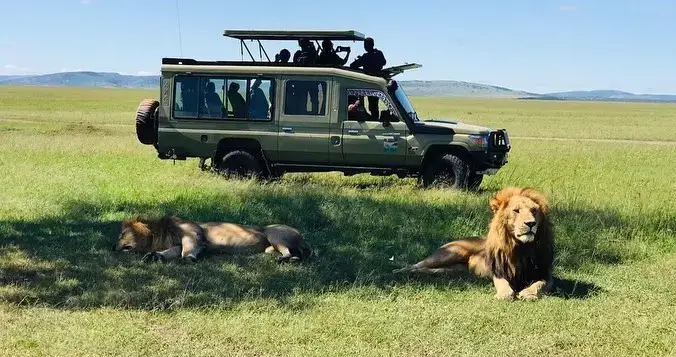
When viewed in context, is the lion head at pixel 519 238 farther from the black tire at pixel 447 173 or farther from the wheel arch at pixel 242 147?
the wheel arch at pixel 242 147

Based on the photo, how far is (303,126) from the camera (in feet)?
38.8

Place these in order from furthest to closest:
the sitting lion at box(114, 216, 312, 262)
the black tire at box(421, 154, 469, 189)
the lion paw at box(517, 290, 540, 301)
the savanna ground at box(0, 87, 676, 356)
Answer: the black tire at box(421, 154, 469, 189)
the sitting lion at box(114, 216, 312, 262)
the lion paw at box(517, 290, 540, 301)
the savanna ground at box(0, 87, 676, 356)

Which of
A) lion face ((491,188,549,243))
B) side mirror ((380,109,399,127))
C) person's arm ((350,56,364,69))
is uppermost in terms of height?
person's arm ((350,56,364,69))

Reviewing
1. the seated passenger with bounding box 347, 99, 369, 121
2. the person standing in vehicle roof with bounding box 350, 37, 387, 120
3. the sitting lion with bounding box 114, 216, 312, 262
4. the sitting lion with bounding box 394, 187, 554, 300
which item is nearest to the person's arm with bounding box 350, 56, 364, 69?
the person standing in vehicle roof with bounding box 350, 37, 387, 120

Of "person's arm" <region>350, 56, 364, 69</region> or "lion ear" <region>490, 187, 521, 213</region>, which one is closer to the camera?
"lion ear" <region>490, 187, 521, 213</region>

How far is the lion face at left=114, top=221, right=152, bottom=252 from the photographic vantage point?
6.98m

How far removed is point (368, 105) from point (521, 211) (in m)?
6.34

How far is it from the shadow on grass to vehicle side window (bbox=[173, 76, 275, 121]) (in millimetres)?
2144

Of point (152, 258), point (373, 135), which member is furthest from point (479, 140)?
point (152, 258)

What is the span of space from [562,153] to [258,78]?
455 inches

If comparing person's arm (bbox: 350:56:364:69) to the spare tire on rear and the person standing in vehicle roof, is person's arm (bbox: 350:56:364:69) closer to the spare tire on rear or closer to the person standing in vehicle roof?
the person standing in vehicle roof

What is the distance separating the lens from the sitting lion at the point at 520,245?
570 cm

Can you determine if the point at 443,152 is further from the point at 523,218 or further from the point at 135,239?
the point at 523,218

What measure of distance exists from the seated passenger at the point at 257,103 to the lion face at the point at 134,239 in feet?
16.9
